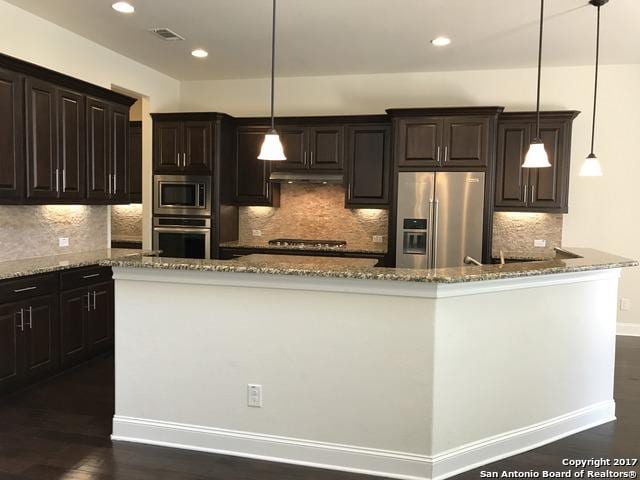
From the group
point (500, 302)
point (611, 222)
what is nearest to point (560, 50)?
point (611, 222)

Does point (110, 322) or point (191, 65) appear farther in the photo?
point (191, 65)

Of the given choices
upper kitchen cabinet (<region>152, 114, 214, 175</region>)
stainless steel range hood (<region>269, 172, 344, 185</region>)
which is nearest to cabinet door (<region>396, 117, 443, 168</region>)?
stainless steel range hood (<region>269, 172, 344, 185</region>)

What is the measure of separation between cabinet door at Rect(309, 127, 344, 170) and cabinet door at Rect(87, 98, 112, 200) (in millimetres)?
2234

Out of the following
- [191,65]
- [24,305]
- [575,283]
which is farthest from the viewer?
[191,65]

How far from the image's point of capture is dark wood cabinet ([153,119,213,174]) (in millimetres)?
5988

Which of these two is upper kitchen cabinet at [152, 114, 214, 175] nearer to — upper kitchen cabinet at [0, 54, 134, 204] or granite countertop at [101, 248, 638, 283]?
upper kitchen cabinet at [0, 54, 134, 204]

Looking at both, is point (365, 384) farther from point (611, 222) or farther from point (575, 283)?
point (611, 222)

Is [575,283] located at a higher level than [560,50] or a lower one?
Answer: lower

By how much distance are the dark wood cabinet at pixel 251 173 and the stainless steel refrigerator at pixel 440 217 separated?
1623 millimetres

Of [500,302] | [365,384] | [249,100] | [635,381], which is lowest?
[635,381]

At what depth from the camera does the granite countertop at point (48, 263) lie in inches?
146

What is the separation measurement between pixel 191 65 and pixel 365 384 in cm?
455

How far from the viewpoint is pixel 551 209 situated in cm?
558

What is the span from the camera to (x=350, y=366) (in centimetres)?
281
